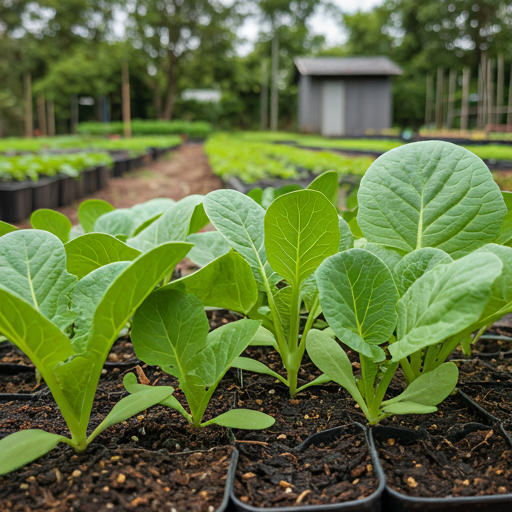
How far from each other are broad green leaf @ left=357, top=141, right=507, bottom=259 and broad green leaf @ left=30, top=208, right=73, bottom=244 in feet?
2.45

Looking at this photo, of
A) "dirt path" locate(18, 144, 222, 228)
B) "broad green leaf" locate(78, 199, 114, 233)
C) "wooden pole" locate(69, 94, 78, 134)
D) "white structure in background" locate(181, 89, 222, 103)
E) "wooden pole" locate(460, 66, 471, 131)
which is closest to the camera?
"broad green leaf" locate(78, 199, 114, 233)

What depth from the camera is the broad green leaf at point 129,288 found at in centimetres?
59

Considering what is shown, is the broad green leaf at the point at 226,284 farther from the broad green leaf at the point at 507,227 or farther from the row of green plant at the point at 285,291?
the broad green leaf at the point at 507,227

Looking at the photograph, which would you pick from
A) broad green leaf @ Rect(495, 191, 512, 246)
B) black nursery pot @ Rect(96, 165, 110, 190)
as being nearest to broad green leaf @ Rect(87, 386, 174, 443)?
broad green leaf @ Rect(495, 191, 512, 246)

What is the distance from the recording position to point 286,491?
664 millimetres

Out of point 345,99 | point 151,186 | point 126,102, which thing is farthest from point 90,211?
point 345,99

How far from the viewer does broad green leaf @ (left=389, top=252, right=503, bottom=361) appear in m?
0.58

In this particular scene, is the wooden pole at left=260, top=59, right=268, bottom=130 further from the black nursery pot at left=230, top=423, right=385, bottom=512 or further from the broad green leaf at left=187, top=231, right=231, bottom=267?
the black nursery pot at left=230, top=423, right=385, bottom=512

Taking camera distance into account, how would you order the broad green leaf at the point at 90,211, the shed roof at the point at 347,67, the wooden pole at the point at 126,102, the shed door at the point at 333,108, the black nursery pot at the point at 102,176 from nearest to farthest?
1. the broad green leaf at the point at 90,211
2. the black nursery pot at the point at 102,176
3. the wooden pole at the point at 126,102
4. the shed roof at the point at 347,67
5. the shed door at the point at 333,108

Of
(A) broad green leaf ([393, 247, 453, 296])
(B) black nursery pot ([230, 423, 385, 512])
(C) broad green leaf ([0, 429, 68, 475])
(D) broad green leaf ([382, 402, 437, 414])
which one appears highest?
(A) broad green leaf ([393, 247, 453, 296])

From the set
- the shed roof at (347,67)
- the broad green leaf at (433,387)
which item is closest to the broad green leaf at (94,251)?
the broad green leaf at (433,387)

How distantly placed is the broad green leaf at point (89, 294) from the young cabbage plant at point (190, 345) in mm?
66

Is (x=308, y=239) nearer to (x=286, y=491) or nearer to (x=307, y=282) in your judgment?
(x=307, y=282)

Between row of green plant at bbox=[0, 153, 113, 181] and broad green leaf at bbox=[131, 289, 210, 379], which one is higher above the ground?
row of green plant at bbox=[0, 153, 113, 181]
